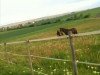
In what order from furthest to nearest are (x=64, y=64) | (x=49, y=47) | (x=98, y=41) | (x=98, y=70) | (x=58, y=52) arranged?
1. (x=49, y=47)
2. (x=58, y=52)
3. (x=98, y=41)
4. (x=64, y=64)
5. (x=98, y=70)

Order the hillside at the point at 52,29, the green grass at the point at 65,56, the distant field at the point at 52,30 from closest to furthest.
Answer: the green grass at the point at 65,56 → the distant field at the point at 52,30 → the hillside at the point at 52,29

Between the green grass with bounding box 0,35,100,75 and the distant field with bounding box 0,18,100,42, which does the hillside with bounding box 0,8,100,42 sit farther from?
the green grass with bounding box 0,35,100,75

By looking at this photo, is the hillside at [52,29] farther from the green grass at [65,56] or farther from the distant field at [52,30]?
the green grass at [65,56]

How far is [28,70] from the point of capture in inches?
491

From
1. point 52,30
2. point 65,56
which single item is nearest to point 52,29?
point 52,30

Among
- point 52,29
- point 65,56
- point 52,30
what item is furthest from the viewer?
point 52,29

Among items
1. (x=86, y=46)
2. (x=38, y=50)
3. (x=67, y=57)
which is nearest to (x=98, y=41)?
(x=86, y=46)

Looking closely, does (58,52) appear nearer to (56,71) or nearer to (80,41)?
(80,41)

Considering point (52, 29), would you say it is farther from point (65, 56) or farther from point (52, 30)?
point (65, 56)

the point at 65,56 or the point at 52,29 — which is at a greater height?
the point at 65,56

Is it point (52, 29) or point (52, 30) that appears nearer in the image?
point (52, 30)

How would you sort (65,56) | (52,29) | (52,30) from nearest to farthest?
1. (65,56)
2. (52,30)
3. (52,29)

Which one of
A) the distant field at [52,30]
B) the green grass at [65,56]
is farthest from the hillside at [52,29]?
the green grass at [65,56]

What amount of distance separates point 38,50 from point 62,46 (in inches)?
Result: 66.9
